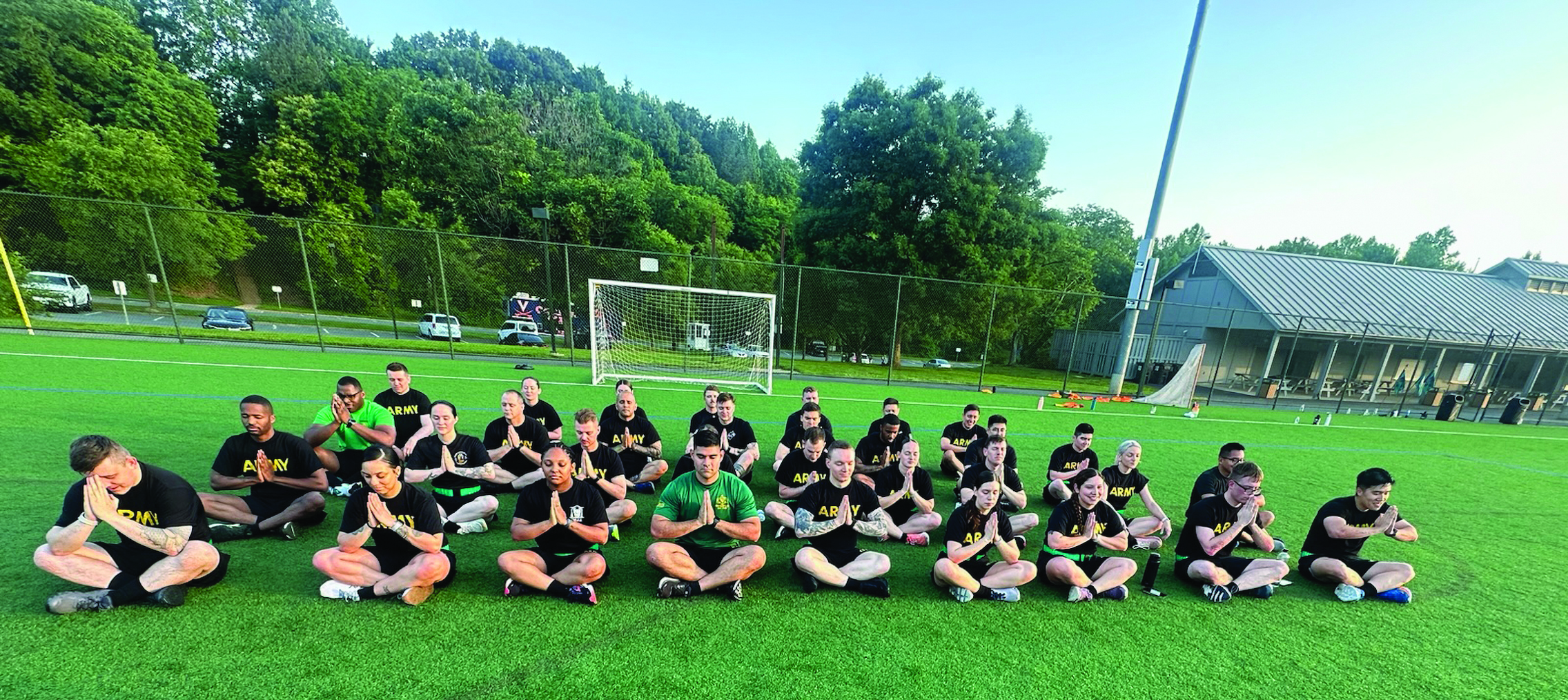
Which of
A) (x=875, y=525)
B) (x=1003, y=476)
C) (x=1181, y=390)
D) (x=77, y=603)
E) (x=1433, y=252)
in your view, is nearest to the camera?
(x=77, y=603)

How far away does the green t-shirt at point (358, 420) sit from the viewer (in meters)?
5.82

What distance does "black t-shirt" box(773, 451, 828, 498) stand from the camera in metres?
5.76

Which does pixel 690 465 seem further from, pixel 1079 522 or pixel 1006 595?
pixel 1079 522

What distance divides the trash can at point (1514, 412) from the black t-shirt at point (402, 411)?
3280cm

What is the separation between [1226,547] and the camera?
477cm

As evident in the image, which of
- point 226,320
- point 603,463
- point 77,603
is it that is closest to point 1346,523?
point 603,463

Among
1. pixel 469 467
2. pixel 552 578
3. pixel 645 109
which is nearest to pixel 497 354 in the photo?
pixel 469 467

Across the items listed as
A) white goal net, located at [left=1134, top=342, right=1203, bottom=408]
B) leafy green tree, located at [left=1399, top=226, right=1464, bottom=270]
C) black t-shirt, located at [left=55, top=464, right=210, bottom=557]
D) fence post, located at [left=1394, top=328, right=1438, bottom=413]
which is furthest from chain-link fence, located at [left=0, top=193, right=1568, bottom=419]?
leafy green tree, located at [left=1399, top=226, right=1464, bottom=270]

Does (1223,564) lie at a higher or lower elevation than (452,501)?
higher

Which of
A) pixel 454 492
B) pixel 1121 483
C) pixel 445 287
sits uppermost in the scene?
pixel 445 287

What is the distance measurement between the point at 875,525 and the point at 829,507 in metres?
0.86

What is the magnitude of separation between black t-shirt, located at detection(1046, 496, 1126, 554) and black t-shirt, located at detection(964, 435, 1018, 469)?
1.31 meters

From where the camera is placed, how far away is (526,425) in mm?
6141

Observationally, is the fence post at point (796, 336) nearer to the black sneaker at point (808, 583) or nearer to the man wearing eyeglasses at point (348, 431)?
the man wearing eyeglasses at point (348, 431)
